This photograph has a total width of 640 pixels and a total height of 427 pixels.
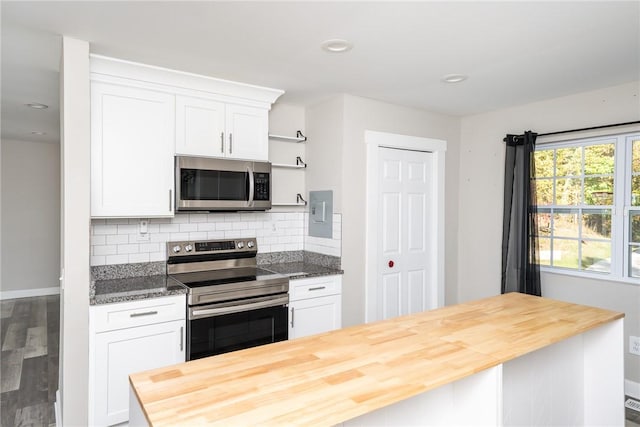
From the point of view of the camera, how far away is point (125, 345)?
250 centimetres

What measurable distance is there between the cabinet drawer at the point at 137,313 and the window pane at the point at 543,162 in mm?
3256

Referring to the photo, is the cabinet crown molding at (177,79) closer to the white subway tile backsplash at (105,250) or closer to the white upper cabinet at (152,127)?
the white upper cabinet at (152,127)

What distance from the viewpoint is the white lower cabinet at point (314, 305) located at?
10.5ft

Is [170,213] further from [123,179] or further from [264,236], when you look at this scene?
[264,236]

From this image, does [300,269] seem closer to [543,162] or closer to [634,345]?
[543,162]

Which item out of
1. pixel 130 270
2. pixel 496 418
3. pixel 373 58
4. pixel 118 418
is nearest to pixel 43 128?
pixel 130 270

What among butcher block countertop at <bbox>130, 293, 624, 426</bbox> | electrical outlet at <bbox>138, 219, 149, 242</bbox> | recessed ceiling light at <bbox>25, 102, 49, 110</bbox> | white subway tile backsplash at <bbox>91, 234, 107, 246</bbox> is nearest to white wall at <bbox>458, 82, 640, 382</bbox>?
butcher block countertop at <bbox>130, 293, 624, 426</bbox>

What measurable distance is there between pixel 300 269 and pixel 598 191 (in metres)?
2.55

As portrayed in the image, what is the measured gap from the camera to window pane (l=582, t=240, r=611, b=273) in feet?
10.8

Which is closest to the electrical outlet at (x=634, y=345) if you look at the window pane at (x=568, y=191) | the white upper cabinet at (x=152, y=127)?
the window pane at (x=568, y=191)

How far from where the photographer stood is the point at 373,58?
2.63 metres

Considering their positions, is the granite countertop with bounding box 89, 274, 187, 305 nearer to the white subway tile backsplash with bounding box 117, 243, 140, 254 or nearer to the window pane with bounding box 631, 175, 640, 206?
the white subway tile backsplash with bounding box 117, 243, 140, 254

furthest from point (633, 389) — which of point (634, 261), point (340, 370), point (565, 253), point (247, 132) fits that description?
point (247, 132)

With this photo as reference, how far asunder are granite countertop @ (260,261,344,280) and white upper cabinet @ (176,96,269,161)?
37.8 inches
